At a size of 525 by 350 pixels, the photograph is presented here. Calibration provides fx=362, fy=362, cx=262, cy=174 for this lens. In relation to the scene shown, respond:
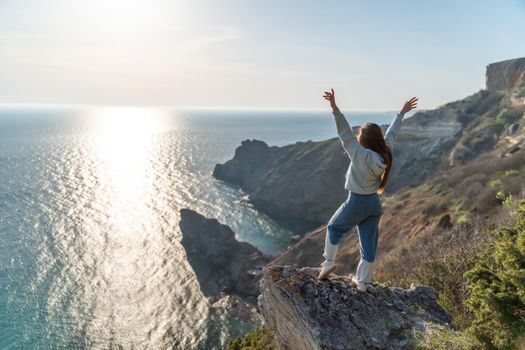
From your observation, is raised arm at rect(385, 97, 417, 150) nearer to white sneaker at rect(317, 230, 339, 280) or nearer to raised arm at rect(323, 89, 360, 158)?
raised arm at rect(323, 89, 360, 158)

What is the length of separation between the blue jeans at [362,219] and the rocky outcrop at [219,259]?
4388cm

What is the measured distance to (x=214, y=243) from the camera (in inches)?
2441

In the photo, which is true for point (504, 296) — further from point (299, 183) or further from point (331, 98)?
point (299, 183)

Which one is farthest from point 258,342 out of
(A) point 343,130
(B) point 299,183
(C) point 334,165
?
(C) point 334,165

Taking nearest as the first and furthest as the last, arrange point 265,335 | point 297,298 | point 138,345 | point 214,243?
1. point 297,298
2. point 265,335
3. point 138,345
4. point 214,243

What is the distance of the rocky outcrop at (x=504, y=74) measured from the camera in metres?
80.4

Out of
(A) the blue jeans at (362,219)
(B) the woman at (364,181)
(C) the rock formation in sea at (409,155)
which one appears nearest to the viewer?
(B) the woman at (364,181)

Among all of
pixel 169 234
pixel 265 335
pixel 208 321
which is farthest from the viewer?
pixel 169 234

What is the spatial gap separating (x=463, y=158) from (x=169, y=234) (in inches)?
2060

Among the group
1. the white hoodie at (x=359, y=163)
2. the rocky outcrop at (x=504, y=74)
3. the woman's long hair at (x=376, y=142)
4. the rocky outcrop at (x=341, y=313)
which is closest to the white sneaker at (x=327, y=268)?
the rocky outcrop at (x=341, y=313)

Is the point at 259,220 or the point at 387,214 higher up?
the point at 387,214

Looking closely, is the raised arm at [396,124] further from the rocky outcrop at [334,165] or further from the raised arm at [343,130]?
the rocky outcrop at [334,165]

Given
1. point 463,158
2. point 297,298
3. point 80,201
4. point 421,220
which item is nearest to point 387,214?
point 421,220

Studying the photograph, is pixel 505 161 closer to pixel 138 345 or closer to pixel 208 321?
pixel 208 321
